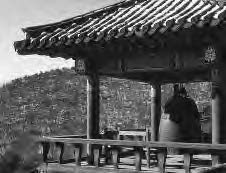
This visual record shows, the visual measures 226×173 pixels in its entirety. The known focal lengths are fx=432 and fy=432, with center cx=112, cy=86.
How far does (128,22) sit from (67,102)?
30.0 m

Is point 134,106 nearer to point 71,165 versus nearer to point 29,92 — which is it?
point 29,92

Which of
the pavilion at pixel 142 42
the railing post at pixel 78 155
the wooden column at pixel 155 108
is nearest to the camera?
the pavilion at pixel 142 42

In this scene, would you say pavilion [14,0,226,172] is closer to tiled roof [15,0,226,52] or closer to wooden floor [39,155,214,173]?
tiled roof [15,0,226,52]

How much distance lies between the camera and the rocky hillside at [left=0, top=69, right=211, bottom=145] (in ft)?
110

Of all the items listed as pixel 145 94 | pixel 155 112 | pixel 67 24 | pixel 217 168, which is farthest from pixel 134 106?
pixel 217 168

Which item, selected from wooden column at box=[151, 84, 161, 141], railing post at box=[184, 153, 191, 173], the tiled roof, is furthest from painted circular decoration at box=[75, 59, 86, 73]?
wooden column at box=[151, 84, 161, 141]

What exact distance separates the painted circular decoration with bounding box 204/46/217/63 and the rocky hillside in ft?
79.9

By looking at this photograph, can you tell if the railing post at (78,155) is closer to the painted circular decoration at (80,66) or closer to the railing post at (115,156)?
the railing post at (115,156)

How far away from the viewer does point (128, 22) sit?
7770 millimetres

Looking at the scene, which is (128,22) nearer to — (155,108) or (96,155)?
(96,155)

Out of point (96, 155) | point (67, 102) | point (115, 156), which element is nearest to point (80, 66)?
point (96, 155)

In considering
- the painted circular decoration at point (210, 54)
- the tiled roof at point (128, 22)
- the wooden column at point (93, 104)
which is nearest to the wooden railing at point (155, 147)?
the wooden column at point (93, 104)

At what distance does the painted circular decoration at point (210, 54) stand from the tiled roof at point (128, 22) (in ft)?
1.96

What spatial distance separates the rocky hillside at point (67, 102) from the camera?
110ft
